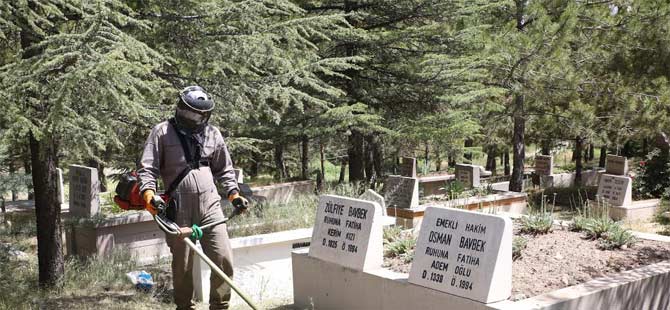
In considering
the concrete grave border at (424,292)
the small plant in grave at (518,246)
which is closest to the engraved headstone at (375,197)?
the concrete grave border at (424,292)

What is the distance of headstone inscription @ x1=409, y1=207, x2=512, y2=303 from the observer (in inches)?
214

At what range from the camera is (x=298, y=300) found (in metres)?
7.41

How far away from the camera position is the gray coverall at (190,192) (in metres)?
5.54

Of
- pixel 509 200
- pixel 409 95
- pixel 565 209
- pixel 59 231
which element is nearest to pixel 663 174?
pixel 565 209

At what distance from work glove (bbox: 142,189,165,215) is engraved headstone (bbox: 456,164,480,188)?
13.2 m

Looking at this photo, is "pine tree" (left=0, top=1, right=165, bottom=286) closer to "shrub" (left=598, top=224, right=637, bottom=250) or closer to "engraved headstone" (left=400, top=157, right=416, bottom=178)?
"shrub" (left=598, top=224, right=637, bottom=250)

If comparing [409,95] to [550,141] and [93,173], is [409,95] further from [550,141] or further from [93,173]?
[550,141]

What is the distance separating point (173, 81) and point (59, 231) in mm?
2295

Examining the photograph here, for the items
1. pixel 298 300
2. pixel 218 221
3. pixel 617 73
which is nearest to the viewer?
pixel 218 221

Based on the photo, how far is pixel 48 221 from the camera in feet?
27.6

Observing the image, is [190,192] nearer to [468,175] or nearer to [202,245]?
[202,245]

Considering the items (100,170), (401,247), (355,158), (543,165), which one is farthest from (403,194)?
(100,170)

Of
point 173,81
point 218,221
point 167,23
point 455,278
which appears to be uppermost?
point 167,23

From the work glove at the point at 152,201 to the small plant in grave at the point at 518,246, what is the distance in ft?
11.1
